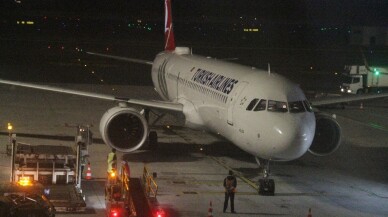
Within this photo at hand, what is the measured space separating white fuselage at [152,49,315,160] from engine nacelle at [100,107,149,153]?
7.08ft

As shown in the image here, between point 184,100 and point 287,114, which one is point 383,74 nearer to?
point 184,100

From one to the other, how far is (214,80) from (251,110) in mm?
4774

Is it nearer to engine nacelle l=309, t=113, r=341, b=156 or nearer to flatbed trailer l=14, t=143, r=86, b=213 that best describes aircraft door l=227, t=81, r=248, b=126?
engine nacelle l=309, t=113, r=341, b=156

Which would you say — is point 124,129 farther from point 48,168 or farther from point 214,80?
point 48,168

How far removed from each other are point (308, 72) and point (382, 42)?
1418 inches

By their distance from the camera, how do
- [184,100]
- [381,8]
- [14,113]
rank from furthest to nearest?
[381,8], [14,113], [184,100]

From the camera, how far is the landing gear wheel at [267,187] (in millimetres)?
21953

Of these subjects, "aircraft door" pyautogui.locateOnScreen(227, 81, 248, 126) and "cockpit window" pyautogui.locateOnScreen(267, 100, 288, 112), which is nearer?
"cockpit window" pyautogui.locateOnScreen(267, 100, 288, 112)

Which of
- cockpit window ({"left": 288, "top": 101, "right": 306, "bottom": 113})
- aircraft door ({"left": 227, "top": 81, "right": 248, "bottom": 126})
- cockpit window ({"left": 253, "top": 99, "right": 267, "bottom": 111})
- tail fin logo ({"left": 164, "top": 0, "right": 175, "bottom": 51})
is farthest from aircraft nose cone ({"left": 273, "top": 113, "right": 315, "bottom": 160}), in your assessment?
tail fin logo ({"left": 164, "top": 0, "right": 175, "bottom": 51})

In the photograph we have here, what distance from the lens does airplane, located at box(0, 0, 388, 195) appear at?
21500 millimetres

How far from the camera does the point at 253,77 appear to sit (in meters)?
24.1

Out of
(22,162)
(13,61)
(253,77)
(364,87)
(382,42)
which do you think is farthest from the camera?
(382,42)

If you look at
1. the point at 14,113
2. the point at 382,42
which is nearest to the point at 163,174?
the point at 14,113

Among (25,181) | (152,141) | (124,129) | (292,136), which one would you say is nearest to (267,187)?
(292,136)
